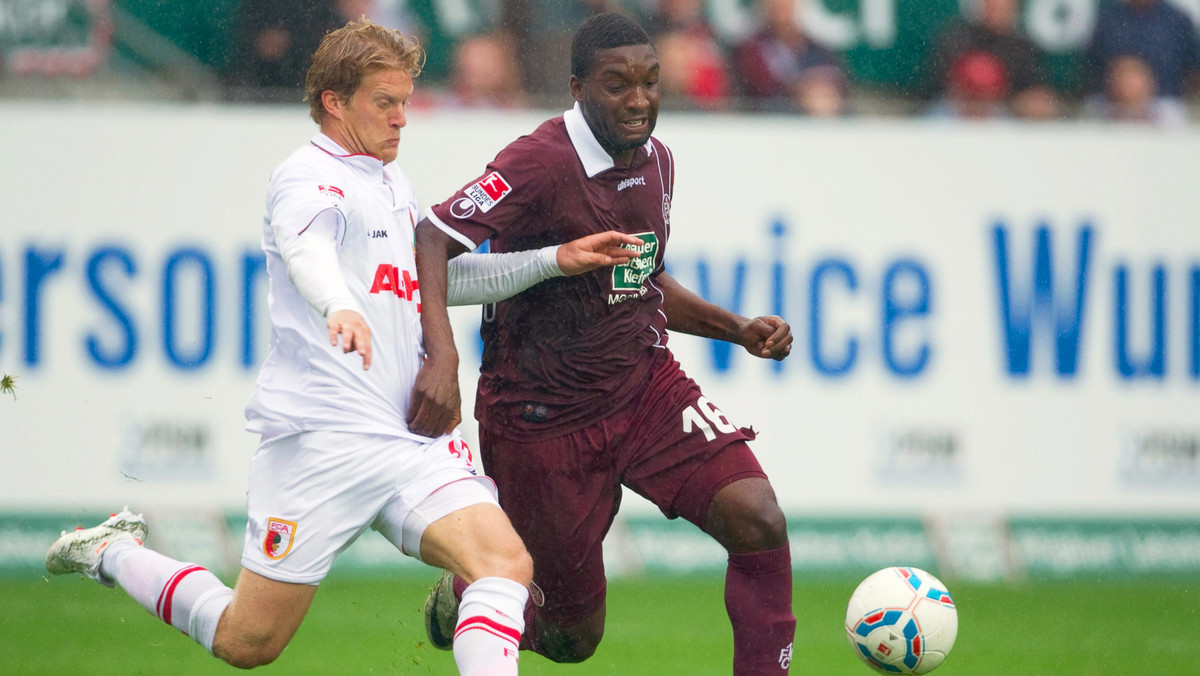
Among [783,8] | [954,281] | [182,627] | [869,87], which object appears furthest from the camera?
[869,87]

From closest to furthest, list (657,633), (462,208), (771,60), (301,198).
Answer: (301,198) → (462,208) → (657,633) → (771,60)

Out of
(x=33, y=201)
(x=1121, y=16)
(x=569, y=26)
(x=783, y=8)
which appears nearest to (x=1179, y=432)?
(x=1121, y=16)

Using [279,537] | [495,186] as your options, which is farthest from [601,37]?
[279,537]

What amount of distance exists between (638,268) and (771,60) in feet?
16.1

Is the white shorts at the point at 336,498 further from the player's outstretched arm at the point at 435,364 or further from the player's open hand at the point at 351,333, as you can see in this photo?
the player's open hand at the point at 351,333

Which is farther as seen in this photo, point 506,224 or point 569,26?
point 569,26

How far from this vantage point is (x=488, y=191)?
15.5ft

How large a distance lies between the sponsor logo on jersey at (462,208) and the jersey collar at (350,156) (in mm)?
285

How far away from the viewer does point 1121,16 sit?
994 cm

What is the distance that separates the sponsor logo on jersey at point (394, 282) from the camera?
4.38m

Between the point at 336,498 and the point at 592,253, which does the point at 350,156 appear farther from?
the point at 336,498

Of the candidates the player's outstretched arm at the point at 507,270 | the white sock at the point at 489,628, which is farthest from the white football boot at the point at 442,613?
the white sock at the point at 489,628

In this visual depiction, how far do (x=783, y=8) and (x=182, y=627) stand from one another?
6404 mm

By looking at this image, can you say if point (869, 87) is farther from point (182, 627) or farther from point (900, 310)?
point (182, 627)
